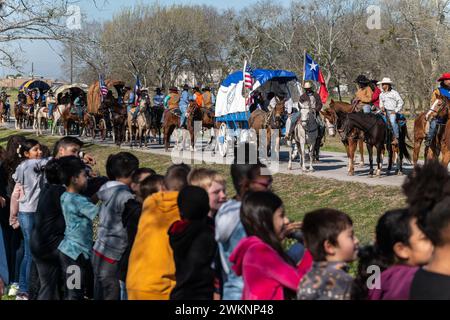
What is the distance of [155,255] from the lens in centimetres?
571

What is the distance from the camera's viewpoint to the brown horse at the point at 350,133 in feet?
61.8

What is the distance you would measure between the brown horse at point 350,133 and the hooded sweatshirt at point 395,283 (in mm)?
14513

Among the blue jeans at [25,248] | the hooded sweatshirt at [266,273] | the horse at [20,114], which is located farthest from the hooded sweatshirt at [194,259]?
the horse at [20,114]

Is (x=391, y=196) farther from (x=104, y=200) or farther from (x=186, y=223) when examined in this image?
(x=186, y=223)

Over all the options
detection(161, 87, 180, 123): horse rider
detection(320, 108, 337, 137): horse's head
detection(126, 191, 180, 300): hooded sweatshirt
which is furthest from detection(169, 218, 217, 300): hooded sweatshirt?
detection(161, 87, 180, 123): horse rider

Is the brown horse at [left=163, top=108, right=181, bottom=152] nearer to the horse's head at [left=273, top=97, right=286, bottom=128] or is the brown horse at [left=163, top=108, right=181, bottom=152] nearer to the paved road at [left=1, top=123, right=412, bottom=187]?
the paved road at [left=1, top=123, right=412, bottom=187]

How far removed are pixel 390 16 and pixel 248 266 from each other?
51822mm

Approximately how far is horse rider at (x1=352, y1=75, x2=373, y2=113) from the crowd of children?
12951 millimetres

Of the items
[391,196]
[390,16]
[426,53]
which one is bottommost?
[391,196]

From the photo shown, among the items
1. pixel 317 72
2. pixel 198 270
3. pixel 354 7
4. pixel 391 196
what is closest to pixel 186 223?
pixel 198 270

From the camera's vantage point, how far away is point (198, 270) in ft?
17.4

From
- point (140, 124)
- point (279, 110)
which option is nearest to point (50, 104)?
point (140, 124)

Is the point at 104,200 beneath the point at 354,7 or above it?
beneath
